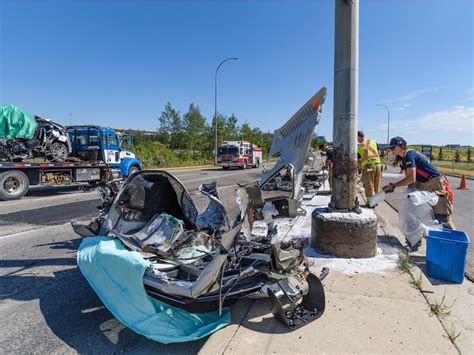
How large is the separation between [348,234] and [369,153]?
470 cm

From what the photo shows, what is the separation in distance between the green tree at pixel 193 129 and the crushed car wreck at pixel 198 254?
1425 inches

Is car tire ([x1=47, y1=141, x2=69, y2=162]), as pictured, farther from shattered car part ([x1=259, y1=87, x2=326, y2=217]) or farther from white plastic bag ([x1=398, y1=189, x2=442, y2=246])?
white plastic bag ([x1=398, y1=189, x2=442, y2=246])

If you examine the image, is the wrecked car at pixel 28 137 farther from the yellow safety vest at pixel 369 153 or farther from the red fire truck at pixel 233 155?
the red fire truck at pixel 233 155

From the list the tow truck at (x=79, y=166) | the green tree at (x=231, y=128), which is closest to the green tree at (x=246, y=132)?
the green tree at (x=231, y=128)

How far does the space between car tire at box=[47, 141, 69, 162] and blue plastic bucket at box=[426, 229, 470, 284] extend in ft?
41.3

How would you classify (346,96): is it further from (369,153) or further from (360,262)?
(369,153)

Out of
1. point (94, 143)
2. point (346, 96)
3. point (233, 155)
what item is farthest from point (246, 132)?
point (346, 96)

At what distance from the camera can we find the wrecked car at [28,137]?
10.6 m

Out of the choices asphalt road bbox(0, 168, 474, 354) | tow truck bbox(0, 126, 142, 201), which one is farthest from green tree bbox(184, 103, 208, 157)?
asphalt road bbox(0, 168, 474, 354)

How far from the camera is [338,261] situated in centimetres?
400

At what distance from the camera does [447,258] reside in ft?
11.7

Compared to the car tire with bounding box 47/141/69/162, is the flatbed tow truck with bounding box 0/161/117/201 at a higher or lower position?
lower

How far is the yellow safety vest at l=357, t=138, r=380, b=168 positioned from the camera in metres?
8.09

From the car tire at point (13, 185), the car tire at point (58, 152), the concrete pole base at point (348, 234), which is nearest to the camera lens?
the concrete pole base at point (348, 234)
